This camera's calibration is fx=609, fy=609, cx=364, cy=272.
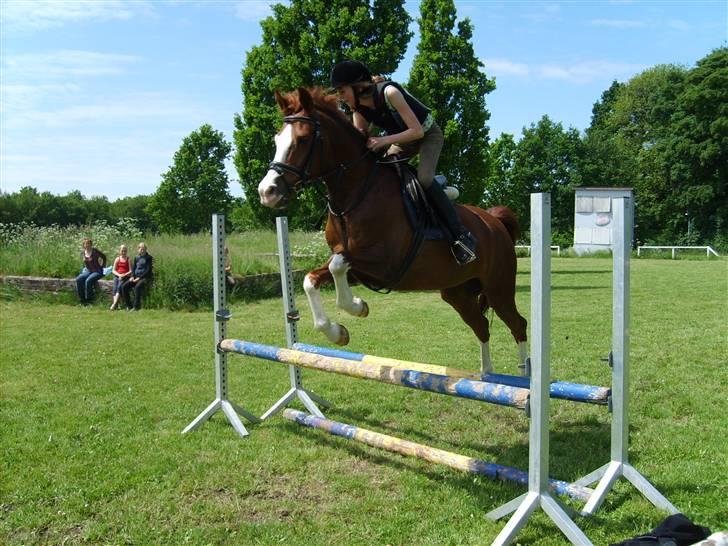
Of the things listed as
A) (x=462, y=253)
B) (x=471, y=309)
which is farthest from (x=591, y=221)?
(x=462, y=253)

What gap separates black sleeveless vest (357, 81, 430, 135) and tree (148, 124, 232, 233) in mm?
44021

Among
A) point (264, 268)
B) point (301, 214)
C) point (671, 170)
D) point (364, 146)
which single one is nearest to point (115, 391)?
point (364, 146)

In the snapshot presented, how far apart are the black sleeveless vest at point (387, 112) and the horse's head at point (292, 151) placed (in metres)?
0.48

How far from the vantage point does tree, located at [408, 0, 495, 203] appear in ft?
60.0

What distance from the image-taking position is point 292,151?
3.80m

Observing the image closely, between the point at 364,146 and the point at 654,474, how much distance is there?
2.95 meters

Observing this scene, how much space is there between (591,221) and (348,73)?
40942 millimetres

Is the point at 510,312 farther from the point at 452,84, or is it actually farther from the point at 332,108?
the point at 452,84

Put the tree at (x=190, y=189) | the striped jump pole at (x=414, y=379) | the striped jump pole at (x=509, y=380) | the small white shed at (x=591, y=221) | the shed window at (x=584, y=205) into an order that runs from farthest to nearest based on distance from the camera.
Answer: the tree at (x=190, y=189) < the shed window at (x=584, y=205) < the small white shed at (x=591, y=221) < the striped jump pole at (x=509, y=380) < the striped jump pole at (x=414, y=379)

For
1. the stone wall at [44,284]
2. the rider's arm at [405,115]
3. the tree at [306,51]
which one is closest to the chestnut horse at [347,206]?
the rider's arm at [405,115]

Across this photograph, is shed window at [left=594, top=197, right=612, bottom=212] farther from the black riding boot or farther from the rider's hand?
the rider's hand

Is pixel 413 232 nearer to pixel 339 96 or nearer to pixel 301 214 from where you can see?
pixel 339 96

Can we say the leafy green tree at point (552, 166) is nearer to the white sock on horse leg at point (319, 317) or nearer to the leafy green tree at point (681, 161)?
the leafy green tree at point (681, 161)

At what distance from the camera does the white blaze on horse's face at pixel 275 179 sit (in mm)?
3578
